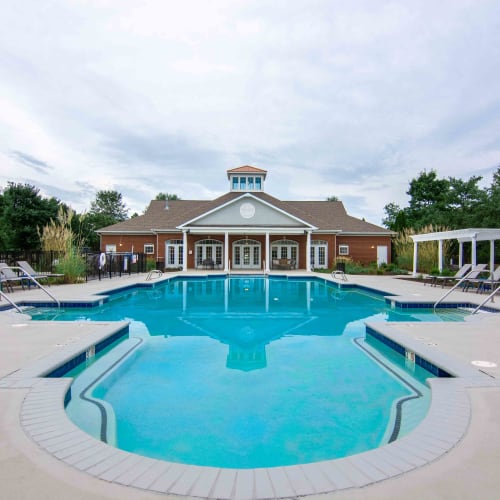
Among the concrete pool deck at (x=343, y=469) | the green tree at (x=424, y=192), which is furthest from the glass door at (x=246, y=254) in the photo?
the concrete pool deck at (x=343, y=469)

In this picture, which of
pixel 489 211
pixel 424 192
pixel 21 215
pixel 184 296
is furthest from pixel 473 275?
pixel 21 215

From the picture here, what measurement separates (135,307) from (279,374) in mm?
7188

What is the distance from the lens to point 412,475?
2.24 meters

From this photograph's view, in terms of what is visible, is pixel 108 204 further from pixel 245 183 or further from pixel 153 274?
pixel 153 274

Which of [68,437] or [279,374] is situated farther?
[279,374]

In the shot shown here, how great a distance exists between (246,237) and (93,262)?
11010mm

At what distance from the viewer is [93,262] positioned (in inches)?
713

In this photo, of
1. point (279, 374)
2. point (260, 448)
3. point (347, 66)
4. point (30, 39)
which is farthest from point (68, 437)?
point (347, 66)

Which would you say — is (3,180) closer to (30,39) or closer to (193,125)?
(193,125)

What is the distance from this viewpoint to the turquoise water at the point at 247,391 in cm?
340

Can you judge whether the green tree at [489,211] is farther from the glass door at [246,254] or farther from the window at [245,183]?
the window at [245,183]

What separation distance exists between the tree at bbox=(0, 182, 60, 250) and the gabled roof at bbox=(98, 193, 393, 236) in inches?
318

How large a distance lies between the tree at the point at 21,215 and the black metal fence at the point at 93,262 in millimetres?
12247

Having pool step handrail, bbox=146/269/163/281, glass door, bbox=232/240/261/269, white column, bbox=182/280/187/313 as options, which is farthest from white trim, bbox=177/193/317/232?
white column, bbox=182/280/187/313
